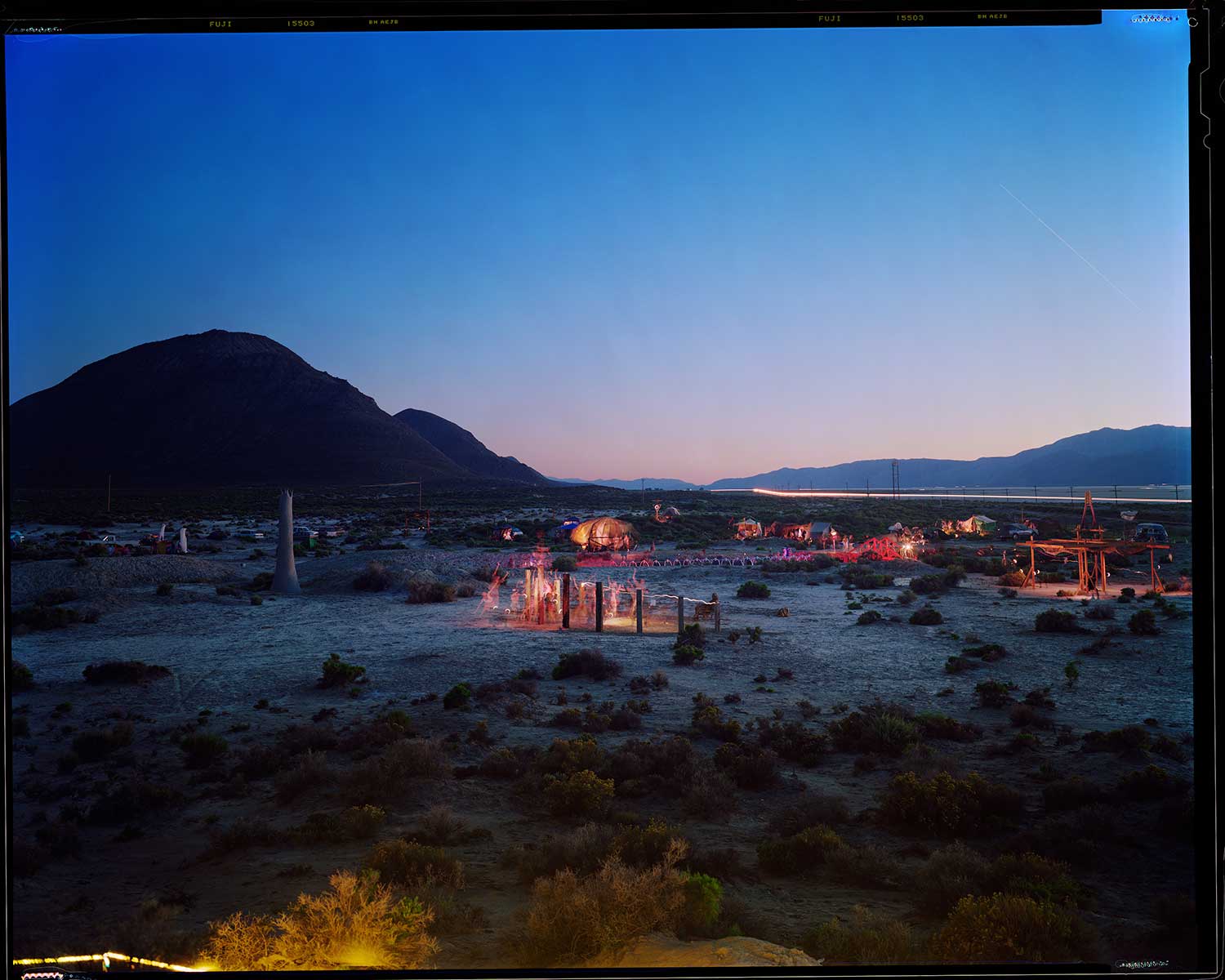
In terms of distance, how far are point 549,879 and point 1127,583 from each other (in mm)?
14805

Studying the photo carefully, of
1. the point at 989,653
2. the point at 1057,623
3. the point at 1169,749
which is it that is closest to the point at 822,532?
the point at 1057,623

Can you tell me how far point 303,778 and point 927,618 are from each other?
1045cm

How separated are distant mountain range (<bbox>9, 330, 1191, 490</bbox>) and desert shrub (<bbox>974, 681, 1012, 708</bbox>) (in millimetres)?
2800

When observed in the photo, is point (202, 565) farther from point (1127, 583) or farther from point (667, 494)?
point (667, 494)

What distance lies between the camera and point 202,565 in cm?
1459

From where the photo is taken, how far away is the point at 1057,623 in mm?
10109

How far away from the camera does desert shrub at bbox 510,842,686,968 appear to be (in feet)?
12.1

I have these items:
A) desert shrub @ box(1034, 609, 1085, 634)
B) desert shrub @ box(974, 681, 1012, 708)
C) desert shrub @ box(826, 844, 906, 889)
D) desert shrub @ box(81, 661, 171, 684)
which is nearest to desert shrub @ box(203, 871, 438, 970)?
desert shrub @ box(826, 844, 906, 889)

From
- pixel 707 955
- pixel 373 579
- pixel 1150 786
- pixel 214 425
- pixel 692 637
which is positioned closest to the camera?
pixel 707 955

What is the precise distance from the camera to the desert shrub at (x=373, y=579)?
1427cm

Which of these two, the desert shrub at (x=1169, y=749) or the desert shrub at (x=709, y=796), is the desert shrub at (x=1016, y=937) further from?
the desert shrub at (x=1169, y=749)

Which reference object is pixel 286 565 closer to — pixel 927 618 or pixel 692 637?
pixel 692 637

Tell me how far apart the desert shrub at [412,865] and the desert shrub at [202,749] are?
8.97ft

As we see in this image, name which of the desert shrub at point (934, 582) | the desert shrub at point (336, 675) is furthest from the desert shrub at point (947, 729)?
the desert shrub at point (934, 582)
